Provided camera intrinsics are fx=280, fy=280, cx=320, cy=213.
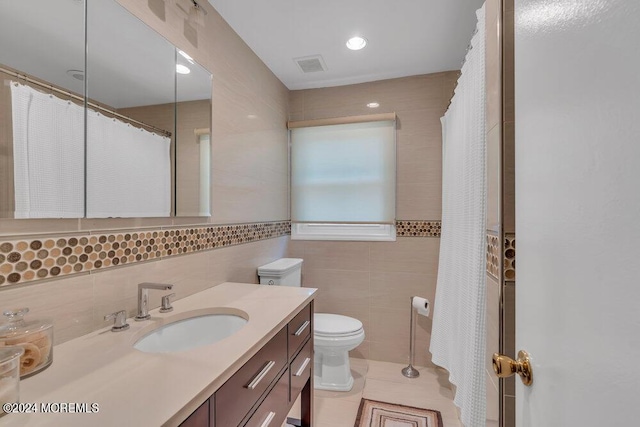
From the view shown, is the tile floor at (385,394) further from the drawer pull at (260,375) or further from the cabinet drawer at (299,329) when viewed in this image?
the drawer pull at (260,375)

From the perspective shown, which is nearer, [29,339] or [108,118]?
[29,339]

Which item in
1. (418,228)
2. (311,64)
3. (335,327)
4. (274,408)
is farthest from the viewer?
(418,228)

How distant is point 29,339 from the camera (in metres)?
0.67

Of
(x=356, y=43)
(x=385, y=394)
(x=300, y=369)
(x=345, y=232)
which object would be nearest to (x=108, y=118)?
(x=300, y=369)

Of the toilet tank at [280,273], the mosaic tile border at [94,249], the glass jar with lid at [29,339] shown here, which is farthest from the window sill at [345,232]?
the glass jar with lid at [29,339]

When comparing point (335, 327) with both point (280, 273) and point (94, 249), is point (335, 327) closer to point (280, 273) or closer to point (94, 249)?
point (280, 273)

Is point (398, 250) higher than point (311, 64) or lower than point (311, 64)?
lower

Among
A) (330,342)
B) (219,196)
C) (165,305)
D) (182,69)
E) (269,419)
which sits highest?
(182,69)

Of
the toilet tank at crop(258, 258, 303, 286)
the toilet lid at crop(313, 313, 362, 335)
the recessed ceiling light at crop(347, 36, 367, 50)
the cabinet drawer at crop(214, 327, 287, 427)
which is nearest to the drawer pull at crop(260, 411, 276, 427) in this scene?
the cabinet drawer at crop(214, 327, 287, 427)

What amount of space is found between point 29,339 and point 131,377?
0.85 feet

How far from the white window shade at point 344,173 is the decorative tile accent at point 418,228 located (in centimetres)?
11

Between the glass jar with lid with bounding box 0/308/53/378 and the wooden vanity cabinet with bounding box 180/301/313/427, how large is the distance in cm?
42

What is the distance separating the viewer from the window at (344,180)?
2.36 meters

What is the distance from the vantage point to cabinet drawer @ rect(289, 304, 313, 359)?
1194 millimetres
